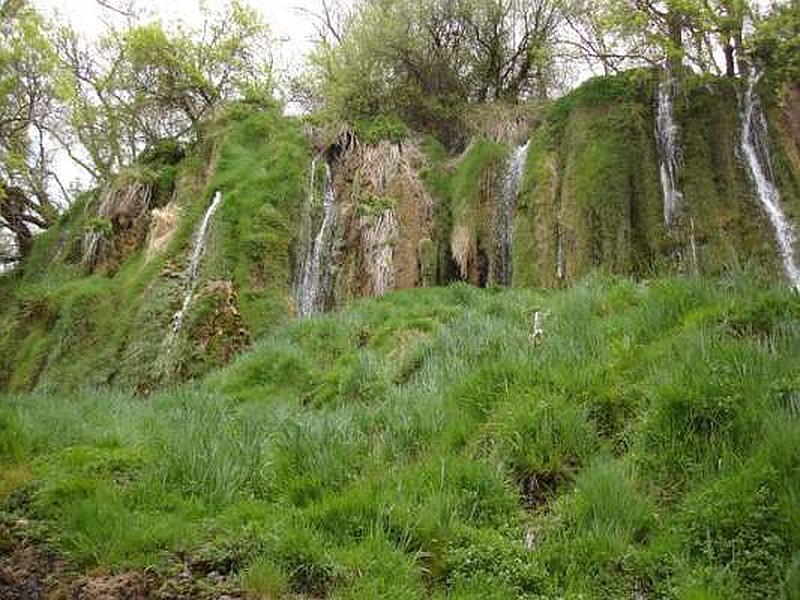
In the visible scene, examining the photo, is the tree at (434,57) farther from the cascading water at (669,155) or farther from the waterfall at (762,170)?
Answer: the waterfall at (762,170)

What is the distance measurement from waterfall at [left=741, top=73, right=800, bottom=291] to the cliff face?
4.7 inches

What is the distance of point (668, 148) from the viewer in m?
12.7

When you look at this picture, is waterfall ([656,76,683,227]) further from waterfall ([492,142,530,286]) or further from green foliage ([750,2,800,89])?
waterfall ([492,142,530,286])

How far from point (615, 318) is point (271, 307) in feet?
25.2

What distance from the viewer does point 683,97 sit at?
13125 mm

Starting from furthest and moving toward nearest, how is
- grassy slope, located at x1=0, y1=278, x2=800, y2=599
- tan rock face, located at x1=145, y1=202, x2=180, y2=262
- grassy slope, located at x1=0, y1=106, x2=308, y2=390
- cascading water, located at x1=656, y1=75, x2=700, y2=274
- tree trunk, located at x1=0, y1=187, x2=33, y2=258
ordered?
tree trunk, located at x1=0, y1=187, x2=33, y2=258 → tan rock face, located at x1=145, y1=202, x2=180, y2=262 → grassy slope, located at x1=0, y1=106, x2=308, y2=390 → cascading water, located at x1=656, y1=75, x2=700, y2=274 → grassy slope, located at x1=0, y1=278, x2=800, y2=599

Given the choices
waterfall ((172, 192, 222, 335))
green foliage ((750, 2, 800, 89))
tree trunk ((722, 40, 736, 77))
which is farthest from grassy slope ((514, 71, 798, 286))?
waterfall ((172, 192, 222, 335))

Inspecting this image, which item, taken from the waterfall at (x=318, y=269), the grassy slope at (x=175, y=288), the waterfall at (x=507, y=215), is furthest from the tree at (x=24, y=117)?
the waterfall at (x=507, y=215)

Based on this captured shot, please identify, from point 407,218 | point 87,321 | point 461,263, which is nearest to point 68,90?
point 87,321

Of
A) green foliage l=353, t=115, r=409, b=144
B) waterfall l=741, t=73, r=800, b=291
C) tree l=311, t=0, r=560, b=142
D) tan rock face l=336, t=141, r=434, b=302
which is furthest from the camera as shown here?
tree l=311, t=0, r=560, b=142

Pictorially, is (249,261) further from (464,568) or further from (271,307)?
(464,568)

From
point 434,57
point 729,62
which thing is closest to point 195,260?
point 434,57

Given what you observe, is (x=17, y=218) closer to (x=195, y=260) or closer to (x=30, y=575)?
(x=195, y=260)

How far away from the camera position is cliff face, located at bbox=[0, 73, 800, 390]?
11914 millimetres
